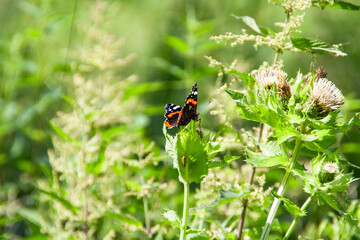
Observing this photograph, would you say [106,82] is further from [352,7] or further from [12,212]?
[352,7]

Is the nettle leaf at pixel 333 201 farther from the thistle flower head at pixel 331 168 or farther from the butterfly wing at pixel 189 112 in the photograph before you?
the butterfly wing at pixel 189 112

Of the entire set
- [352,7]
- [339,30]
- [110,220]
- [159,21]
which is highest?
[159,21]

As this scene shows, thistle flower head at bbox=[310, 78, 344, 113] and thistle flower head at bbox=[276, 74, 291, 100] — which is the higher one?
thistle flower head at bbox=[276, 74, 291, 100]

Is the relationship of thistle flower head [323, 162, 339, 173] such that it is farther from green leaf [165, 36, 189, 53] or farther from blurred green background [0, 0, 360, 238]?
green leaf [165, 36, 189, 53]

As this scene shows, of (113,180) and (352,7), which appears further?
(113,180)

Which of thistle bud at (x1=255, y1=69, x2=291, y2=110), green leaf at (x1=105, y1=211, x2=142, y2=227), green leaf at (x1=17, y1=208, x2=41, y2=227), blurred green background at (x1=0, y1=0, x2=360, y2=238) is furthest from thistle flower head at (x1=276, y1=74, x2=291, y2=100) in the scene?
green leaf at (x1=17, y1=208, x2=41, y2=227)

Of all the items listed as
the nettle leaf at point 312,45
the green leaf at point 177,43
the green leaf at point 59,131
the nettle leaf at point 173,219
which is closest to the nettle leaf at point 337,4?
the nettle leaf at point 312,45

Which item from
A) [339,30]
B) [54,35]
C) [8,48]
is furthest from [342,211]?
[54,35]
